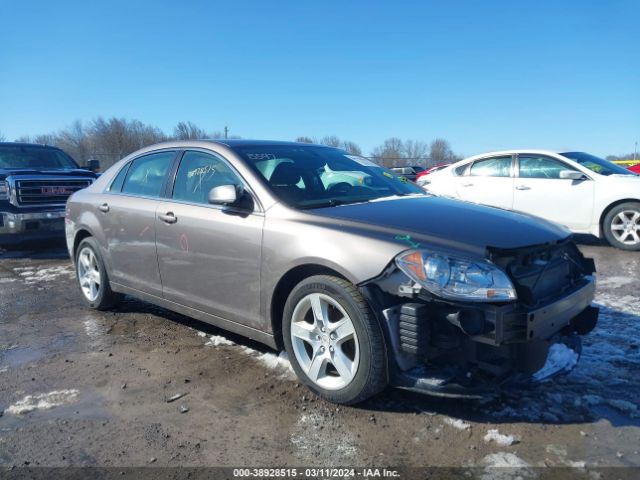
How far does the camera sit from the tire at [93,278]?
16.9ft

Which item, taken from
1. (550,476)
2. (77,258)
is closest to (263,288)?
(550,476)

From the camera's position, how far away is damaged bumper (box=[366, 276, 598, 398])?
8.79ft

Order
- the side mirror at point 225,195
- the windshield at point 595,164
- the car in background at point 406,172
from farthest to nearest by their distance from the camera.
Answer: the windshield at point 595,164, the car in background at point 406,172, the side mirror at point 225,195

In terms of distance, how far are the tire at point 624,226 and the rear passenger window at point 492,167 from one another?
169 centimetres

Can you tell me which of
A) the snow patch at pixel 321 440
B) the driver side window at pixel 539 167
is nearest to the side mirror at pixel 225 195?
the snow patch at pixel 321 440

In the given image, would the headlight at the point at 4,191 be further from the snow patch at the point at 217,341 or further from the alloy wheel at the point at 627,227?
the alloy wheel at the point at 627,227

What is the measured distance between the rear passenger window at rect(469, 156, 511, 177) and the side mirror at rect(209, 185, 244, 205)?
640 cm

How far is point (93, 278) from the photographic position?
5.31 metres

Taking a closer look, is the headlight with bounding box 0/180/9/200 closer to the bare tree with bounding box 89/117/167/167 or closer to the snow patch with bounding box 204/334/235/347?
the snow patch with bounding box 204/334/235/347

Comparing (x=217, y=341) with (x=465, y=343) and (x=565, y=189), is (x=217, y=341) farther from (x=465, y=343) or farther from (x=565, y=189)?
(x=565, y=189)

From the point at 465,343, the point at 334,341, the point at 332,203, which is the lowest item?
the point at 334,341

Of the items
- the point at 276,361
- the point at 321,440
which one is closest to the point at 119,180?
the point at 276,361

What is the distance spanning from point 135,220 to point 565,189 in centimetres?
651

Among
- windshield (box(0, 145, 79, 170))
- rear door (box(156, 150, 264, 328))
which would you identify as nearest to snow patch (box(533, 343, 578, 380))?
rear door (box(156, 150, 264, 328))
